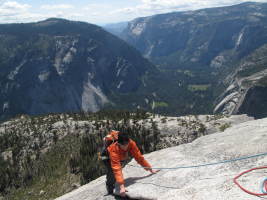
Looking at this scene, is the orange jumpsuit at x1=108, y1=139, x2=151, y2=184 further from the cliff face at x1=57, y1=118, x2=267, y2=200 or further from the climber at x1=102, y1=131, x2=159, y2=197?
the cliff face at x1=57, y1=118, x2=267, y2=200

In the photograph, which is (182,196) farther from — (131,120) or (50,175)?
(131,120)

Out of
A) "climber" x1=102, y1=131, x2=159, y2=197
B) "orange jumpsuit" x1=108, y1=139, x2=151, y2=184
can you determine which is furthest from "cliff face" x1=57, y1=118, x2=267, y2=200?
"orange jumpsuit" x1=108, y1=139, x2=151, y2=184

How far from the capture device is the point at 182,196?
15266mm

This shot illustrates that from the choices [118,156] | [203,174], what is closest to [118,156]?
[118,156]

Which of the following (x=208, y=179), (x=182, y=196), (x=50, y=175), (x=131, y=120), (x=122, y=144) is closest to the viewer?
(x=182, y=196)

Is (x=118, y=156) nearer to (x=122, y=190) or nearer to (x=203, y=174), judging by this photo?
(x=122, y=190)

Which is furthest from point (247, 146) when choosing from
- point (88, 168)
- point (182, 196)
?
point (88, 168)

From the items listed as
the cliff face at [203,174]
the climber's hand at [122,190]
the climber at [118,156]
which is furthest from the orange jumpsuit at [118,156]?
the cliff face at [203,174]

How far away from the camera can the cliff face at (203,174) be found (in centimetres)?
1487

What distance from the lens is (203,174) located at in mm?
17469

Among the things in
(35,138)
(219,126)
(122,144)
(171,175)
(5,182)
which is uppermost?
(122,144)

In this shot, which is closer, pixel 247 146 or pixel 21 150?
pixel 247 146

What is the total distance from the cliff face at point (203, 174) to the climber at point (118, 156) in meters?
0.88

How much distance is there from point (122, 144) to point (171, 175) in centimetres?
388
